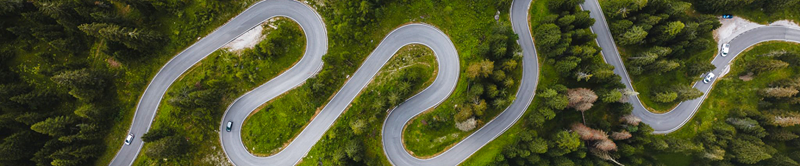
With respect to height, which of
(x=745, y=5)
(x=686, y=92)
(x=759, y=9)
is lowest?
(x=686, y=92)

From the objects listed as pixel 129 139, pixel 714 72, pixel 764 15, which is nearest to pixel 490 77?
pixel 714 72

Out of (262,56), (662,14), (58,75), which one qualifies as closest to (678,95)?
(662,14)

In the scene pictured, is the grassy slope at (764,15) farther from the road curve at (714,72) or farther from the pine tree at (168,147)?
the pine tree at (168,147)

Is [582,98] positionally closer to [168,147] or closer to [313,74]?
[313,74]

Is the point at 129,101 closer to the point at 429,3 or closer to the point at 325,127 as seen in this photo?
the point at 325,127

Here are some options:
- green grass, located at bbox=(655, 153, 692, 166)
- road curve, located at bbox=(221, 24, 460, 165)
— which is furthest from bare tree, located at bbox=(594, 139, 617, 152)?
road curve, located at bbox=(221, 24, 460, 165)

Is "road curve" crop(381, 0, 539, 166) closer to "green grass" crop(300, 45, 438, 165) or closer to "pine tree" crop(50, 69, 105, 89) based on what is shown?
"green grass" crop(300, 45, 438, 165)
